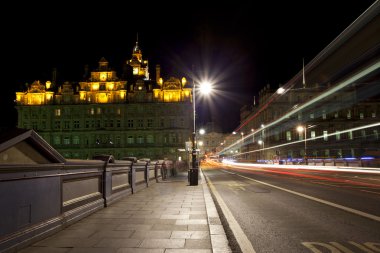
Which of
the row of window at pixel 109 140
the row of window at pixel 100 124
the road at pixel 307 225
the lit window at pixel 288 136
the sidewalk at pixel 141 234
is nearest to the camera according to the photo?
the sidewalk at pixel 141 234

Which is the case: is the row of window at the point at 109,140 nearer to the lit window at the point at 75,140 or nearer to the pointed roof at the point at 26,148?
the lit window at the point at 75,140

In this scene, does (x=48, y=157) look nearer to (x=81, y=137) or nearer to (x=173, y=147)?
(x=173, y=147)

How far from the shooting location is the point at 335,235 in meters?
6.59

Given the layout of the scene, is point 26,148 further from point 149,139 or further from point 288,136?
point 288,136

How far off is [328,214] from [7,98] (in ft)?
362

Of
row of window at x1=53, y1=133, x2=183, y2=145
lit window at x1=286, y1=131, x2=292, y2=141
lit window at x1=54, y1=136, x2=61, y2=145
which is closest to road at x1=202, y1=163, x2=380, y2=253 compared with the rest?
row of window at x1=53, y1=133, x2=183, y2=145

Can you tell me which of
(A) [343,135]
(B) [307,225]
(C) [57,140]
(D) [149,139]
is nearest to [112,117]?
(D) [149,139]

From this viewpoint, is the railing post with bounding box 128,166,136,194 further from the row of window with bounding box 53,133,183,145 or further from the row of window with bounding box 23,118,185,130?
the row of window with bounding box 23,118,185,130

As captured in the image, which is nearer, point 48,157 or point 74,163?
point 48,157

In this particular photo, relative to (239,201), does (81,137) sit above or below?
above

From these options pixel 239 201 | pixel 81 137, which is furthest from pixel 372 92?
pixel 239 201

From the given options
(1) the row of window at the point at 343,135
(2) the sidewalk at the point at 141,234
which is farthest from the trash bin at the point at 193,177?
(1) the row of window at the point at 343,135

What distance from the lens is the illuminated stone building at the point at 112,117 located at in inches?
3452

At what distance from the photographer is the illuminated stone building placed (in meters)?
87.7
